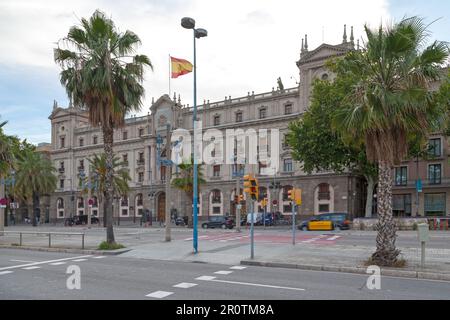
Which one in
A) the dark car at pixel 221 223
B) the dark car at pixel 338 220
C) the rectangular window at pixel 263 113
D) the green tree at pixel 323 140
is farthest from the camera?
the rectangular window at pixel 263 113

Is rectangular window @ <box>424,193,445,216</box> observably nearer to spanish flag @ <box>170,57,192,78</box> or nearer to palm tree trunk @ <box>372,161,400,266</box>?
spanish flag @ <box>170,57,192,78</box>

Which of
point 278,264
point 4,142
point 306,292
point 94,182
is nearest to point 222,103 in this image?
point 94,182

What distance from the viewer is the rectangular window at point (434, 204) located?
1991 inches

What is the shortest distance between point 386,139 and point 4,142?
26188 mm

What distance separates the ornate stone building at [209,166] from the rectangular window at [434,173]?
8292mm

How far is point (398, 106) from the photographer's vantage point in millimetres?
13422

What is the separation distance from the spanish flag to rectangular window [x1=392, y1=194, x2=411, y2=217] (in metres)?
40.7

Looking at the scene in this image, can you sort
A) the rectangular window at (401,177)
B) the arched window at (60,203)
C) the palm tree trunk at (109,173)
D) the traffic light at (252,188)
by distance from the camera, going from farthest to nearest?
the arched window at (60,203) → the rectangular window at (401,177) → the palm tree trunk at (109,173) → the traffic light at (252,188)
